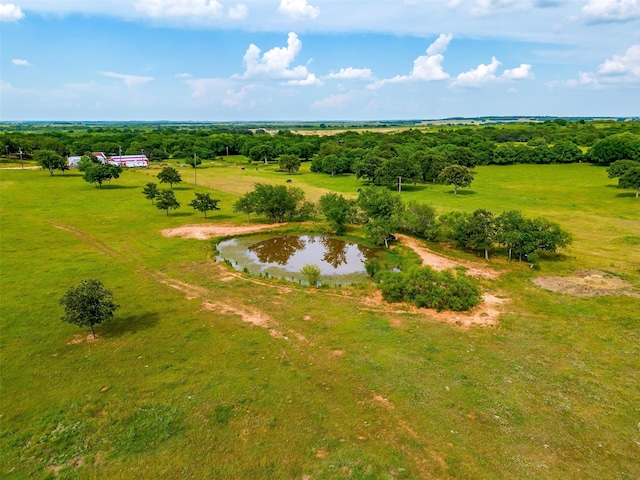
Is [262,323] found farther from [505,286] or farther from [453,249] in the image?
[453,249]

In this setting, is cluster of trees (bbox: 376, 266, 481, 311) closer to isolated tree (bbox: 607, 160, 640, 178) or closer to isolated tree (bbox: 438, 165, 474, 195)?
isolated tree (bbox: 438, 165, 474, 195)

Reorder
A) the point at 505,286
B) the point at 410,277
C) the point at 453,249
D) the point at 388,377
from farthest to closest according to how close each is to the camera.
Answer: the point at 453,249
the point at 505,286
the point at 410,277
the point at 388,377

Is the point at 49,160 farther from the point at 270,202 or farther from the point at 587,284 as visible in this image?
the point at 587,284

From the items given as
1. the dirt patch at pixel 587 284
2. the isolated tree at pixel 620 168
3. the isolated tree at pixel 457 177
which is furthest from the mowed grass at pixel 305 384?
A: the isolated tree at pixel 620 168

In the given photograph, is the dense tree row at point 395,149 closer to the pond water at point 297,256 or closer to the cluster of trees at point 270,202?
the cluster of trees at point 270,202

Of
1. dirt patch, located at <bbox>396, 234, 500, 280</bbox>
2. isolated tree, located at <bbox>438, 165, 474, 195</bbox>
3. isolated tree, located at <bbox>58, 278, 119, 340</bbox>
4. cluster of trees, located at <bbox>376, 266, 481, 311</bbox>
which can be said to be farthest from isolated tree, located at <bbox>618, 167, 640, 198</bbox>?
isolated tree, located at <bbox>58, 278, 119, 340</bbox>

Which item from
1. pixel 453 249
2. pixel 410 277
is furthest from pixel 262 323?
pixel 453 249

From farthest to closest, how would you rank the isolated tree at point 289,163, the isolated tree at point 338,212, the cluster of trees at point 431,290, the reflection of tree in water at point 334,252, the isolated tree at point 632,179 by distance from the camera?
the isolated tree at point 289,163, the isolated tree at point 632,179, the isolated tree at point 338,212, the reflection of tree in water at point 334,252, the cluster of trees at point 431,290
